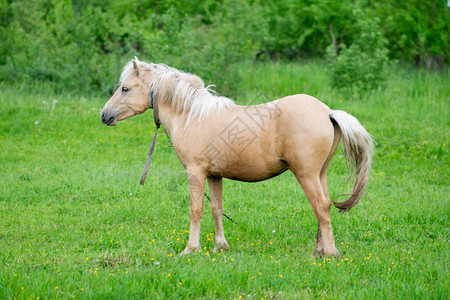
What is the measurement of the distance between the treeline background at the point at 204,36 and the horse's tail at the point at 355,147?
8.77m

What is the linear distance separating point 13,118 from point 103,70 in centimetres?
478

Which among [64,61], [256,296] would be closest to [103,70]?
[64,61]

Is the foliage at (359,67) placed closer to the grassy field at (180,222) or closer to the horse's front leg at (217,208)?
the grassy field at (180,222)

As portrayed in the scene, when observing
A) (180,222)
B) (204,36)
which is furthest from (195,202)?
(204,36)

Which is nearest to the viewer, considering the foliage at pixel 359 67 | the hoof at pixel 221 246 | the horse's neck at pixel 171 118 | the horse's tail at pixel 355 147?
the horse's tail at pixel 355 147

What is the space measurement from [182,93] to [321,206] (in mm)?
2005

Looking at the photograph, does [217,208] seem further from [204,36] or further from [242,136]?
[204,36]

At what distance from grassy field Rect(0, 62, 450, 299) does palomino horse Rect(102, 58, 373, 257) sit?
0.62 meters

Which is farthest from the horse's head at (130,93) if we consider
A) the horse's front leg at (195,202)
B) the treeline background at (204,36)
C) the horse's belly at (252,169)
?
the treeline background at (204,36)

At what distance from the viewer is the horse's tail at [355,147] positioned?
4.91 metres

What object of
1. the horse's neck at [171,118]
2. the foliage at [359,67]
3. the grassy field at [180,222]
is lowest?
the grassy field at [180,222]

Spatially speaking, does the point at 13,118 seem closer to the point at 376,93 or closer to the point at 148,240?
the point at 148,240

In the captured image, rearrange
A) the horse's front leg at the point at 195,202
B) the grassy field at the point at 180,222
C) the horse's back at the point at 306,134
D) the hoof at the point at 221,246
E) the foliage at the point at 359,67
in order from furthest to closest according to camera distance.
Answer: the foliage at the point at 359,67
the hoof at the point at 221,246
the horse's front leg at the point at 195,202
the horse's back at the point at 306,134
the grassy field at the point at 180,222

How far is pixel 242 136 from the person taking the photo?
5.00 meters
